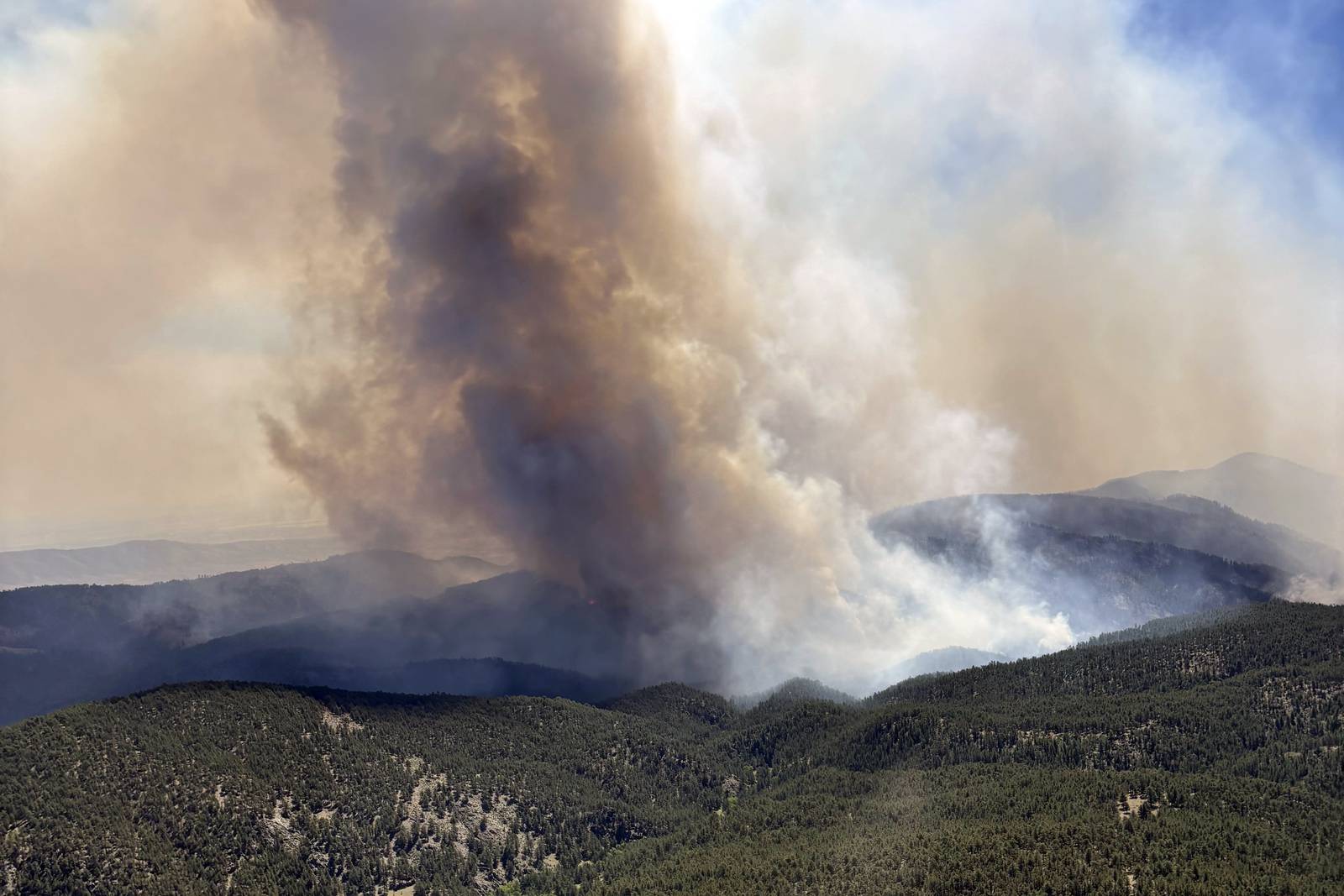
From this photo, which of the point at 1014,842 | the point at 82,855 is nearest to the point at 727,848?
the point at 1014,842

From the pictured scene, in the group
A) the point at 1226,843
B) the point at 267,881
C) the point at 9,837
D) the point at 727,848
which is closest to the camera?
the point at 1226,843

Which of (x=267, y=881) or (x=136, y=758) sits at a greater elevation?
(x=136, y=758)

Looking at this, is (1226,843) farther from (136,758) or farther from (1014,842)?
(136,758)

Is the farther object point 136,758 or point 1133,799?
point 136,758

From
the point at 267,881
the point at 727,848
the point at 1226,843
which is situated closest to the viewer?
the point at 1226,843

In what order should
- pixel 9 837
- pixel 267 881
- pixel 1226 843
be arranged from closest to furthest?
A: pixel 1226 843 < pixel 9 837 < pixel 267 881

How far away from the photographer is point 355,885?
636 feet

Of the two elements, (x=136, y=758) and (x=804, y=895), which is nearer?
(x=804, y=895)

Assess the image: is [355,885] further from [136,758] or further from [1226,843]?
[1226,843]

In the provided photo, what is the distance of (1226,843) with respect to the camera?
159750 millimetres

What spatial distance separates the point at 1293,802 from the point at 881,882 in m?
Answer: 72.9

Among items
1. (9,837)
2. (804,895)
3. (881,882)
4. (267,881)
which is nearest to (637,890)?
(804,895)

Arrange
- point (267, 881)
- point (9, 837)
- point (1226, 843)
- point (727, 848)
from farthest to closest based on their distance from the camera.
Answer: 1. point (727, 848)
2. point (267, 881)
3. point (9, 837)
4. point (1226, 843)

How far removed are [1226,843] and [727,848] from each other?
84905 millimetres
